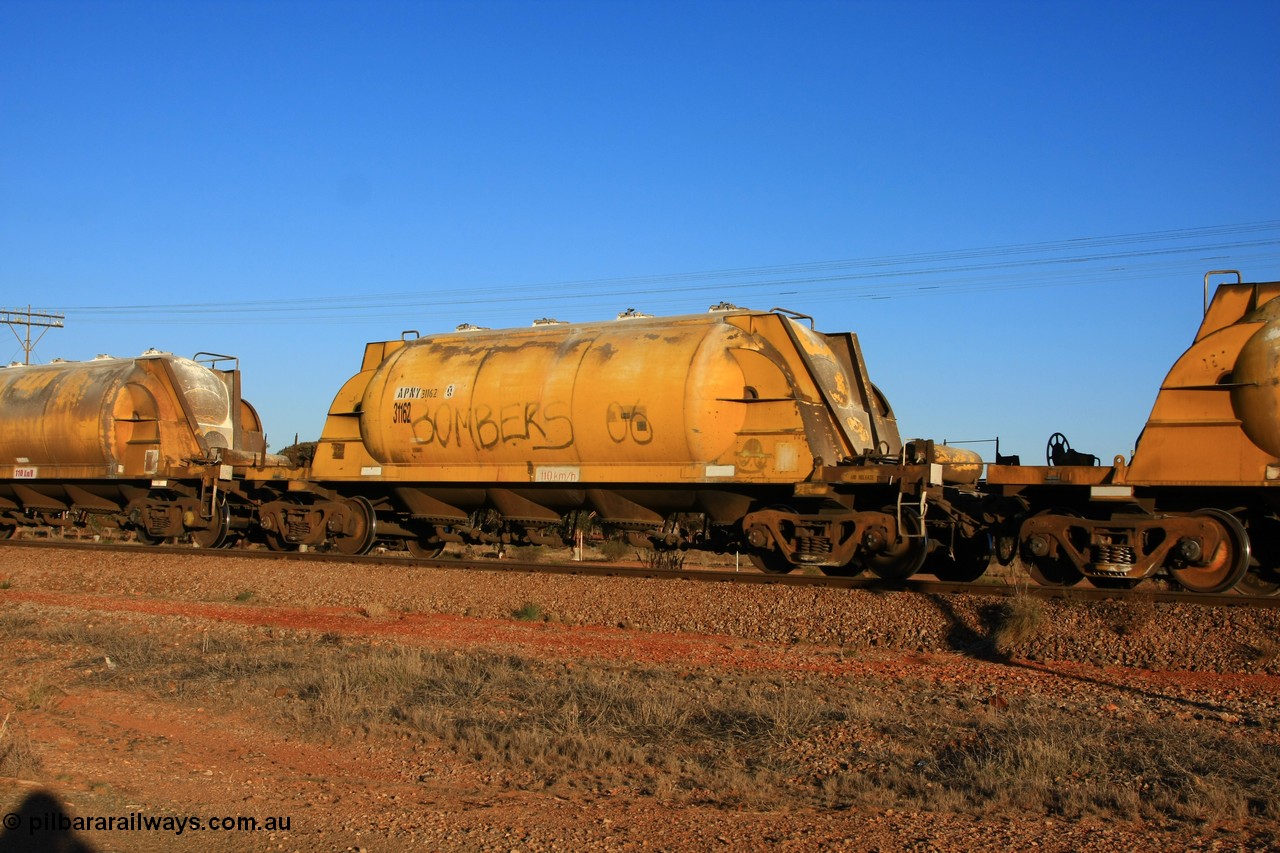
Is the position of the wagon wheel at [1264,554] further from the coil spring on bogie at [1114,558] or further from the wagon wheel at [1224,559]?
the coil spring on bogie at [1114,558]

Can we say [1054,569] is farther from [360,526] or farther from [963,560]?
[360,526]

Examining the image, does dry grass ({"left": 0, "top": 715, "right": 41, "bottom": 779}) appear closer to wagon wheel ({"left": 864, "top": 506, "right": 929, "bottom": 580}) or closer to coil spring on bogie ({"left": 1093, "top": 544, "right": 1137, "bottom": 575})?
wagon wheel ({"left": 864, "top": 506, "right": 929, "bottom": 580})

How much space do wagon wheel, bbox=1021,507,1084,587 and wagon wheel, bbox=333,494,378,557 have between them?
10740 millimetres

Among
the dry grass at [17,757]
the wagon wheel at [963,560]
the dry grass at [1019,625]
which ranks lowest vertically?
the dry grass at [17,757]

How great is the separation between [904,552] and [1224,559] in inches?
148

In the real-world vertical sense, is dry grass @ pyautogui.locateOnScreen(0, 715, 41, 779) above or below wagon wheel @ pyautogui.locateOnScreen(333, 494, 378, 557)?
below

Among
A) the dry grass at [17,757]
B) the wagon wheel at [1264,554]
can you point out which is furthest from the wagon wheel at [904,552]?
the dry grass at [17,757]

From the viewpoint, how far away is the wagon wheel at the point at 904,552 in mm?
13453

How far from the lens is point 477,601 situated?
14750 mm

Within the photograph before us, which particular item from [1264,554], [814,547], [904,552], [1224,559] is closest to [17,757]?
[814,547]

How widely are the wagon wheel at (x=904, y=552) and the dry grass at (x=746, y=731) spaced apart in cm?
Answer: 255

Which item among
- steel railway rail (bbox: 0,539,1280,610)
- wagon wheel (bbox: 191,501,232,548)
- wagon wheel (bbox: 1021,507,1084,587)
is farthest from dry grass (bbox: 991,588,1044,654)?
wagon wheel (bbox: 191,501,232,548)

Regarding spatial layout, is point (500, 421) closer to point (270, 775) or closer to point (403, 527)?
point (403, 527)

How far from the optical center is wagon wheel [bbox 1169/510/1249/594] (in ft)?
38.7
